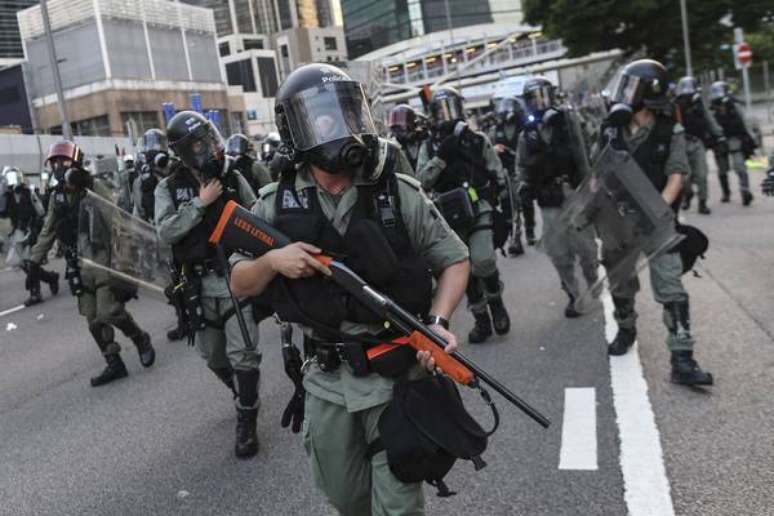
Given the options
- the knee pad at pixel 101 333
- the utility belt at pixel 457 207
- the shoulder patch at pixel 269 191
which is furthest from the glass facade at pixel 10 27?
the shoulder patch at pixel 269 191

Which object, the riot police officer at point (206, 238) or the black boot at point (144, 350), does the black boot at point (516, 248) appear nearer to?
the black boot at point (144, 350)

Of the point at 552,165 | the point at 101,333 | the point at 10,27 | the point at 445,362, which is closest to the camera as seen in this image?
the point at 445,362

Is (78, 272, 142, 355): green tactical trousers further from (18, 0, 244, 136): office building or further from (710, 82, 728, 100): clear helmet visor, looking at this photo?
(18, 0, 244, 136): office building

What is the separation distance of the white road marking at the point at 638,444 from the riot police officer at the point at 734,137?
23.7ft

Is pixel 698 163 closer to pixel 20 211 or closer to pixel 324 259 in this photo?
pixel 324 259

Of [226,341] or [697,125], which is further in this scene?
[697,125]

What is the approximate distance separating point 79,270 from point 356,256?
14.4 ft

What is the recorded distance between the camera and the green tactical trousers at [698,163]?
9766 mm

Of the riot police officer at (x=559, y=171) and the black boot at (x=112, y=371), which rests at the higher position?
the riot police officer at (x=559, y=171)

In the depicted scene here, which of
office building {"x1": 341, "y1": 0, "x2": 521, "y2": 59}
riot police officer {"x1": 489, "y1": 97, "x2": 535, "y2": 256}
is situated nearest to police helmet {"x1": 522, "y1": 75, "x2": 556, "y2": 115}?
riot police officer {"x1": 489, "y1": 97, "x2": 535, "y2": 256}

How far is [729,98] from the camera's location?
11.3m

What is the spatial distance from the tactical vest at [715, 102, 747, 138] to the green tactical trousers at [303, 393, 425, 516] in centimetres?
1041

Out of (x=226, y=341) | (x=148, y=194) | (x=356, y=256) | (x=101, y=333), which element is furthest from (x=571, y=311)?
(x=356, y=256)

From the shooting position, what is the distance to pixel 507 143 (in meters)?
11.6
